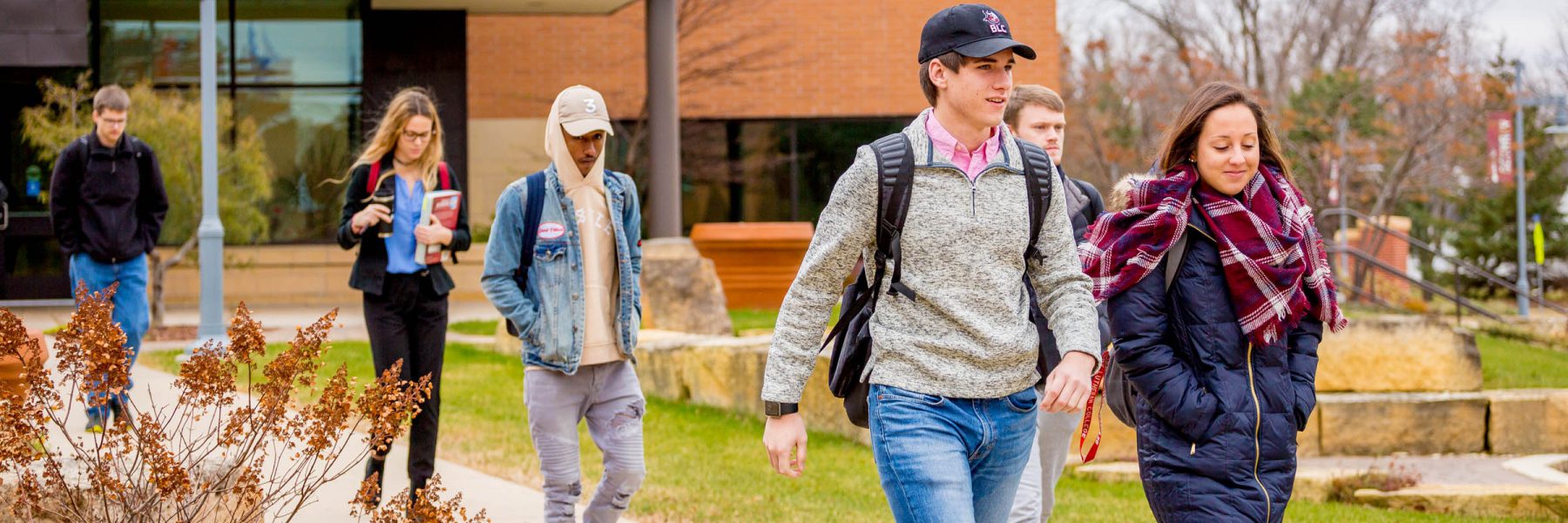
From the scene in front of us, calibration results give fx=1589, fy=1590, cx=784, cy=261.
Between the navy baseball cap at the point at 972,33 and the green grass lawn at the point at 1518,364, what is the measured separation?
388 inches

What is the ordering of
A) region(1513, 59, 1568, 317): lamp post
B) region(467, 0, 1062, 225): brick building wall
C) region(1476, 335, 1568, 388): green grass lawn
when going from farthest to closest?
region(1513, 59, 1568, 317): lamp post < region(467, 0, 1062, 225): brick building wall < region(1476, 335, 1568, 388): green grass lawn

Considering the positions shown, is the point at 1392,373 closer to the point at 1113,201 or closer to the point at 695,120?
the point at 1113,201

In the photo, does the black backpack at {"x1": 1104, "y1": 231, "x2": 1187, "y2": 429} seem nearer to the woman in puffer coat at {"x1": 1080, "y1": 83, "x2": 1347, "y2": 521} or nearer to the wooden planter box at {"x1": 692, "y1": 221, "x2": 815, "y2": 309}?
the woman in puffer coat at {"x1": 1080, "y1": 83, "x2": 1347, "y2": 521}

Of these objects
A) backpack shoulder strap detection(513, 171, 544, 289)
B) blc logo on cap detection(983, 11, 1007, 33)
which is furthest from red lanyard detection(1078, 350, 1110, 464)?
backpack shoulder strap detection(513, 171, 544, 289)

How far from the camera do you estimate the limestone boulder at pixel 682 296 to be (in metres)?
16.0

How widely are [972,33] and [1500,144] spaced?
Answer: 26691 millimetres

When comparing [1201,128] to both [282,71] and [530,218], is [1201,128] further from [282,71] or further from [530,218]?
[282,71]

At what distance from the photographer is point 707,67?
24.2m

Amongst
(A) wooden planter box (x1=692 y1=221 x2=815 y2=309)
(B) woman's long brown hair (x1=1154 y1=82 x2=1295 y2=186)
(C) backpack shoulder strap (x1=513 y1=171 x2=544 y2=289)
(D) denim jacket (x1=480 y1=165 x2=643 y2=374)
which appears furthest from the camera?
(A) wooden planter box (x1=692 y1=221 x2=815 y2=309)

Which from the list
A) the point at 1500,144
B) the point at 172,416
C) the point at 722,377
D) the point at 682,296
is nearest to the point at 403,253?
the point at 172,416

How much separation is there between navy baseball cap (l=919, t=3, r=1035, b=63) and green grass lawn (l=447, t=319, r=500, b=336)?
13381 mm

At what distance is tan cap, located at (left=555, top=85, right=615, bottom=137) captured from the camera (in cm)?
531

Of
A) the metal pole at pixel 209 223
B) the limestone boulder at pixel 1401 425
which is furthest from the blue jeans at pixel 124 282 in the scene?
the limestone boulder at pixel 1401 425

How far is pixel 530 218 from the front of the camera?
541 cm
